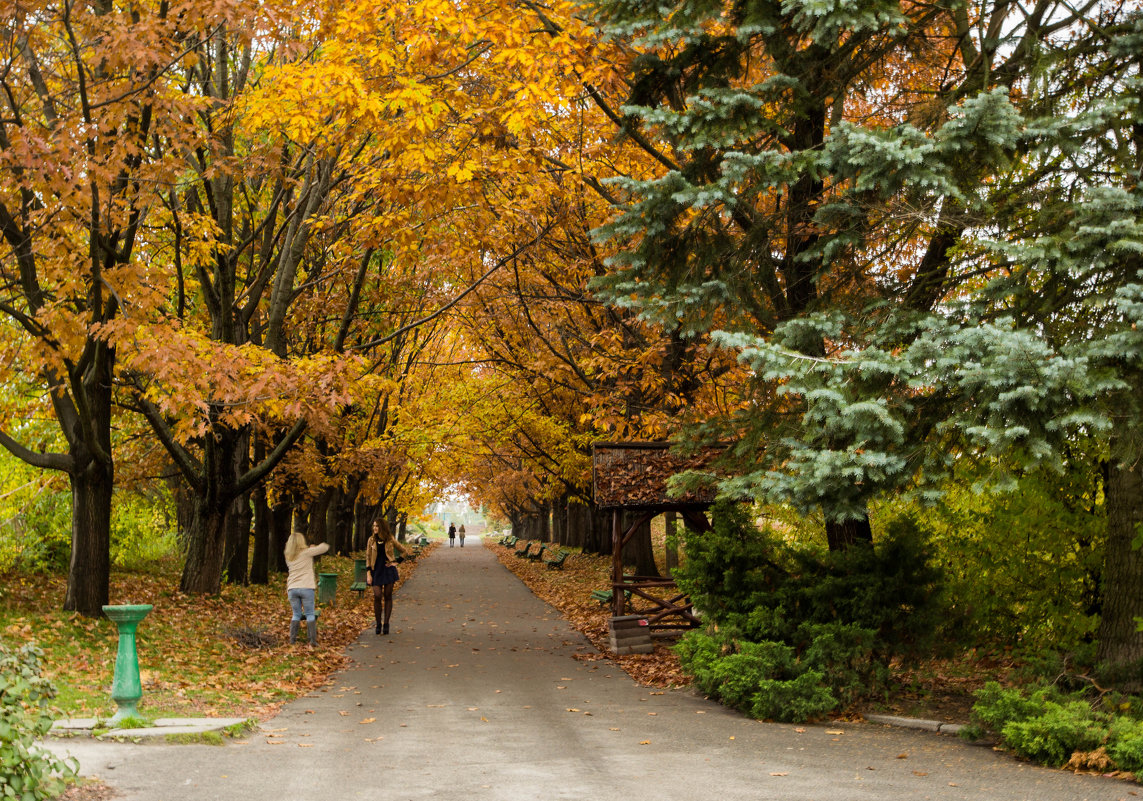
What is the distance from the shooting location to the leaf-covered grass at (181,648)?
9.64 meters

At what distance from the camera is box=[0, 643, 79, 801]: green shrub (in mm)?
5105

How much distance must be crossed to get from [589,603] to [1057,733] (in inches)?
604

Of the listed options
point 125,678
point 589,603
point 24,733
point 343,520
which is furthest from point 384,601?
point 343,520

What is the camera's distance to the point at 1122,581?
29.6 ft

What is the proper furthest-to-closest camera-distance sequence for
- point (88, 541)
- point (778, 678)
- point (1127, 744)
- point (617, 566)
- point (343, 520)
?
point (343, 520), point (617, 566), point (88, 541), point (778, 678), point (1127, 744)

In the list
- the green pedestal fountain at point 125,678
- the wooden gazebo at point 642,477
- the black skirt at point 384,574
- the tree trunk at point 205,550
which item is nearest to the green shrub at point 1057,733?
the wooden gazebo at point 642,477

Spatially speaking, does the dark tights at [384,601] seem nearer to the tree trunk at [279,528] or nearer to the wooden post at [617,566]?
the wooden post at [617,566]

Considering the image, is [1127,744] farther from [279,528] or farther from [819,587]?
[279,528]

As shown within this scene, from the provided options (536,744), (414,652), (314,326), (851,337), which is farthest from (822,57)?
(314,326)

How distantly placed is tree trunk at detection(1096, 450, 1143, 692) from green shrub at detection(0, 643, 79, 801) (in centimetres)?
834

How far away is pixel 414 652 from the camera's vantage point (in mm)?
14859

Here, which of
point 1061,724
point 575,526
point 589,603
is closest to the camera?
point 1061,724

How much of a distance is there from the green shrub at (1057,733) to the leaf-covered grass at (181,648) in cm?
677

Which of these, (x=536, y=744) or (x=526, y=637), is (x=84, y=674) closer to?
(x=536, y=744)
